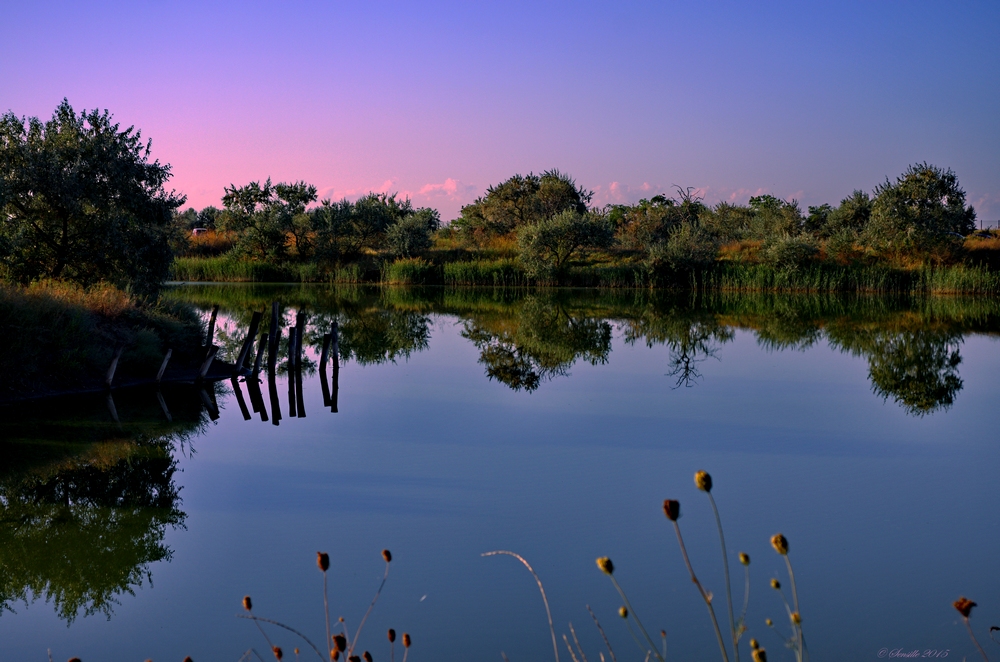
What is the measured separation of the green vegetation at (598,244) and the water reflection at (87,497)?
30.1 meters

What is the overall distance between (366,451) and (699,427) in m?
4.18

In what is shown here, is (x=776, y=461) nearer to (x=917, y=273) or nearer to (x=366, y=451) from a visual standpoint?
(x=366, y=451)

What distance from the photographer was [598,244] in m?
40.3

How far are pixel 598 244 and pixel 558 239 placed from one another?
1.95 meters

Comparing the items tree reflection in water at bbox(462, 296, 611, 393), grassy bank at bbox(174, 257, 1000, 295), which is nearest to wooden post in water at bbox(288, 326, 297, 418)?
tree reflection in water at bbox(462, 296, 611, 393)

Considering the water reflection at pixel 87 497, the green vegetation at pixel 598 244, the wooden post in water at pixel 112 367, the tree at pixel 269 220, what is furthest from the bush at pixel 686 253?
the water reflection at pixel 87 497

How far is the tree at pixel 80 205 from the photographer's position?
49.9ft

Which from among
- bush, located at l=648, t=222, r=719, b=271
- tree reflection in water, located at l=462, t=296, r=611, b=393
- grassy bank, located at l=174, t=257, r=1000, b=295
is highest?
bush, located at l=648, t=222, r=719, b=271

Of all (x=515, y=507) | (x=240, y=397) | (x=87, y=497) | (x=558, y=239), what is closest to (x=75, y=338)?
(x=240, y=397)

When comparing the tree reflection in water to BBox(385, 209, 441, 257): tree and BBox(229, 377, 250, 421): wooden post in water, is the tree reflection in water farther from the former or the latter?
BBox(385, 209, 441, 257): tree

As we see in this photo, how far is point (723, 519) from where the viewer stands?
6.94m

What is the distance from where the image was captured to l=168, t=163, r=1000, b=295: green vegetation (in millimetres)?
37719

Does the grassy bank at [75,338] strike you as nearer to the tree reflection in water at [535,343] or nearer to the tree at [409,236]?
the tree reflection in water at [535,343]

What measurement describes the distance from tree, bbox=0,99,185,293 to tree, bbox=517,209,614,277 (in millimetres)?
23648
